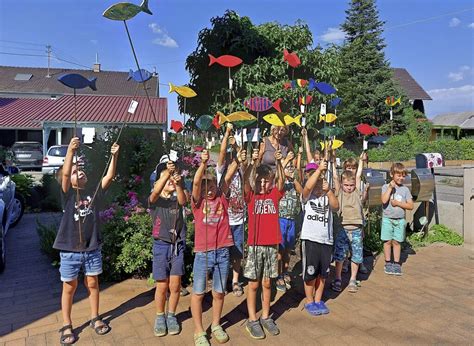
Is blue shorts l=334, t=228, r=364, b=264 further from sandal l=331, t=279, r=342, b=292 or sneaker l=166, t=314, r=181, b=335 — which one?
sneaker l=166, t=314, r=181, b=335

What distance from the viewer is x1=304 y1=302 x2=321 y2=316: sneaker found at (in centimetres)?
364

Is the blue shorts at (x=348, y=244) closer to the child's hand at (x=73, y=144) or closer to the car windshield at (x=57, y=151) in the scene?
the child's hand at (x=73, y=144)

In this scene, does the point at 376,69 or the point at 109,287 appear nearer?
the point at 109,287

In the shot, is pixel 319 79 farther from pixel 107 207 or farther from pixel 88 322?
pixel 88 322

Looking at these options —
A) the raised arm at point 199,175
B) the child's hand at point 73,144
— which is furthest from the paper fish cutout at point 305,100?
the child's hand at point 73,144

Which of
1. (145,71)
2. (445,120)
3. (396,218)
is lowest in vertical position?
(396,218)

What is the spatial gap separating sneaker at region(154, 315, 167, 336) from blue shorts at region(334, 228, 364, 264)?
2128 millimetres

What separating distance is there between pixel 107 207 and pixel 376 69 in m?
25.8

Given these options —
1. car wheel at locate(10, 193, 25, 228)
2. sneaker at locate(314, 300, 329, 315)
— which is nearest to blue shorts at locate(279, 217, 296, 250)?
sneaker at locate(314, 300, 329, 315)

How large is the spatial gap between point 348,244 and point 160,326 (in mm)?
2318

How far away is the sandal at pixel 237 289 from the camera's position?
4066mm

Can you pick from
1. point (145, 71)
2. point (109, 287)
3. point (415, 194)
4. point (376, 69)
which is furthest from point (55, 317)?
point (376, 69)

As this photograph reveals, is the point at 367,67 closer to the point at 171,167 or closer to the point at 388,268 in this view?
the point at 388,268

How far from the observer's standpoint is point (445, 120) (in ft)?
164
